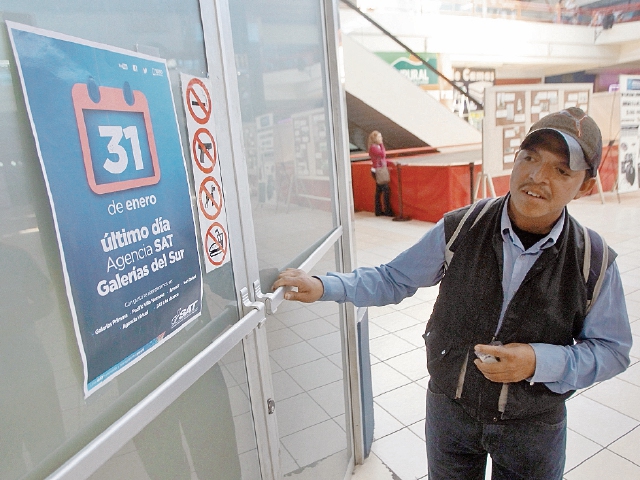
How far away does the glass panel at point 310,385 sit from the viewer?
1.30m

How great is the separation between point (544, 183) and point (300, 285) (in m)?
0.66

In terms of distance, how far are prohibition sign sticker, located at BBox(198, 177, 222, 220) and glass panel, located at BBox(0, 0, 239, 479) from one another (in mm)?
275

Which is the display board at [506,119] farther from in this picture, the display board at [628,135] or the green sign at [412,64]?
the green sign at [412,64]

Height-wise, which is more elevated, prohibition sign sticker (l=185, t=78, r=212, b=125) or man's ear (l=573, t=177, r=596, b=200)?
prohibition sign sticker (l=185, t=78, r=212, b=125)

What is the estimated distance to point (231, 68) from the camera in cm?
97

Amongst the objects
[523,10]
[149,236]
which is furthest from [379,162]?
[523,10]

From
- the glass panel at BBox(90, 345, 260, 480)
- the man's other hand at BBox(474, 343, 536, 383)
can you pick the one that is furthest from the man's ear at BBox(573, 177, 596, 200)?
the glass panel at BBox(90, 345, 260, 480)

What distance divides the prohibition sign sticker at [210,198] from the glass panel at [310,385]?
1.33 feet

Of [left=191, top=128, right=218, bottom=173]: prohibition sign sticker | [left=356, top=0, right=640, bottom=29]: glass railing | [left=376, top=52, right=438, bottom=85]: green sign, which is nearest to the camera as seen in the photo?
[left=191, top=128, right=218, bottom=173]: prohibition sign sticker

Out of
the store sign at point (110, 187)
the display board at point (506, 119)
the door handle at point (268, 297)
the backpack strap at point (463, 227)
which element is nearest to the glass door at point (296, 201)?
the door handle at point (268, 297)

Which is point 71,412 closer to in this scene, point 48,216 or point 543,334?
point 48,216

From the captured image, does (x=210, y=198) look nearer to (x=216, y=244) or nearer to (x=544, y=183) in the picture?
(x=216, y=244)

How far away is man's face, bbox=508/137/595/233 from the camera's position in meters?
1.06

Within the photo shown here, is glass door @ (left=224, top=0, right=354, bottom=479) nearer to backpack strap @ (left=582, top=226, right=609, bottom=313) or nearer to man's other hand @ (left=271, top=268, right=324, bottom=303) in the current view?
man's other hand @ (left=271, top=268, right=324, bottom=303)
